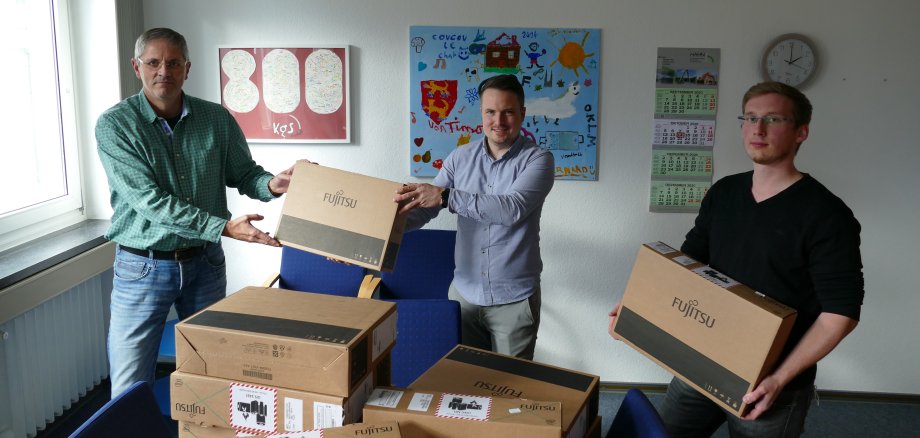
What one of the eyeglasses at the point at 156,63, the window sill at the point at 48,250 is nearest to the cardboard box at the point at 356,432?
the eyeglasses at the point at 156,63

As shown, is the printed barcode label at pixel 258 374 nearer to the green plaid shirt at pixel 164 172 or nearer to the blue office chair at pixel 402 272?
the green plaid shirt at pixel 164 172

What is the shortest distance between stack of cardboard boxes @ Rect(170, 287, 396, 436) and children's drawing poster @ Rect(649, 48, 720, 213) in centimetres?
225

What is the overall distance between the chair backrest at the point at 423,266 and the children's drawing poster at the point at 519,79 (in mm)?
386

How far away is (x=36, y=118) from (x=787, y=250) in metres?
3.09

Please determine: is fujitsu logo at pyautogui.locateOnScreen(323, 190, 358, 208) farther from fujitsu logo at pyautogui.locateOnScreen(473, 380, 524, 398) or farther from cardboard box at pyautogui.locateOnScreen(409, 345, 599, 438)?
fujitsu logo at pyautogui.locateOnScreen(473, 380, 524, 398)

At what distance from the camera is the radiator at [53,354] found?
2.74 meters

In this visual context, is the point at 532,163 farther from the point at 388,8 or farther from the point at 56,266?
the point at 56,266

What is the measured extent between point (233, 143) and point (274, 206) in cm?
101

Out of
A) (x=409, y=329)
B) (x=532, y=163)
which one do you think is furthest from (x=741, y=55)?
(x=409, y=329)

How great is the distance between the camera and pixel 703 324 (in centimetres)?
181

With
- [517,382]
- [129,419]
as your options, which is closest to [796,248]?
[517,382]

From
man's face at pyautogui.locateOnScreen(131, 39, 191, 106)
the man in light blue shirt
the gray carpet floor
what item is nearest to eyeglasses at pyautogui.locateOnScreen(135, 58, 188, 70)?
man's face at pyautogui.locateOnScreen(131, 39, 191, 106)

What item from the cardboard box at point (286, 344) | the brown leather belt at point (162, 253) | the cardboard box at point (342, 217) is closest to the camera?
the cardboard box at point (286, 344)

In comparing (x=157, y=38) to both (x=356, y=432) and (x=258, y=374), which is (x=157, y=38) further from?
(x=356, y=432)
